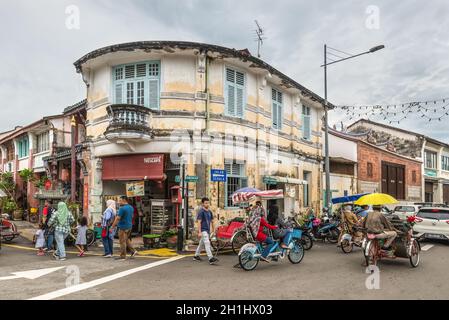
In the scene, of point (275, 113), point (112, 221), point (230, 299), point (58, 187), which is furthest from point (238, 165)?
point (58, 187)

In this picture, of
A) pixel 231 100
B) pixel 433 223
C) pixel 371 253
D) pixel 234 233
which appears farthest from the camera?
pixel 231 100

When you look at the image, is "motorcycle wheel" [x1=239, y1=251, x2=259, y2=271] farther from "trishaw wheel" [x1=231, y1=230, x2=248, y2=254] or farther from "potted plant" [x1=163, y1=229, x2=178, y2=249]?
"potted plant" [x1=163, y1=229, x2=178, y2=249]

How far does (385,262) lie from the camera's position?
32.6 ft

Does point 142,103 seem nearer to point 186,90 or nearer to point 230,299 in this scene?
point 186,90

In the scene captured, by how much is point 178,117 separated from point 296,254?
22.0 feet

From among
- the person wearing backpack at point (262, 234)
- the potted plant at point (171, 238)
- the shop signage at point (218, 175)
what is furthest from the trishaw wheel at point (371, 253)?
the potted plant at point (171, 238)

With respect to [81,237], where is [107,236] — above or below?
above

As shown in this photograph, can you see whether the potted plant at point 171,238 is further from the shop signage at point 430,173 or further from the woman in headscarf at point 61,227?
the shop signage at point 430,173

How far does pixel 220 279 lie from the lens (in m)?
7.78

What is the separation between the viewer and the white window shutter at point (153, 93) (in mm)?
13898

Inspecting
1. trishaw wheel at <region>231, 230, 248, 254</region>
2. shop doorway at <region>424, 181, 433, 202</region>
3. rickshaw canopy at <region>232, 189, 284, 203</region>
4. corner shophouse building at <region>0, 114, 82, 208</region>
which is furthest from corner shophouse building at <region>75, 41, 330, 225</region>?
shop doorway at <region>424, 181, 433, 202</region>

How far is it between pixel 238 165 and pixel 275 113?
361 centimetres

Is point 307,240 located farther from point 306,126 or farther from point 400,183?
point 400,183

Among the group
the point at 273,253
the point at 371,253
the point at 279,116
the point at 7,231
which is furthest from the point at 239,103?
the point at 7,231
